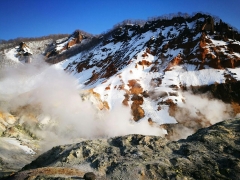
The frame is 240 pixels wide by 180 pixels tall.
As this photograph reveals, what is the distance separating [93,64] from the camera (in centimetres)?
7944

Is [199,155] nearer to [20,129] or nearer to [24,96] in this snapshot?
[20,129]

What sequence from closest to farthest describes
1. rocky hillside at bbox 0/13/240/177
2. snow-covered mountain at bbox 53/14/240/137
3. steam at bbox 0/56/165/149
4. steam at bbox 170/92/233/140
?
rocky hillside at bbox 0/13/240/177 → steam at bbox 0/56/165/149 → steam at bbox 170/92/233/140 → snow-covered mountain at bbox 53/14/240/137

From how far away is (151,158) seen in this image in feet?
48.0

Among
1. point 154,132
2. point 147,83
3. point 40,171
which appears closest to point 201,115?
point 154,132

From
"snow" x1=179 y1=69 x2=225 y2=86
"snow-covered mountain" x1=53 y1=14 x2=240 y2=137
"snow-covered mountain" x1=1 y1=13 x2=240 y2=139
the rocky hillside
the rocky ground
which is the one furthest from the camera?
"snow" x1=179 y1=69 x2=225 y2=86

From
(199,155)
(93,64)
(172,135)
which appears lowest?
(172,135)

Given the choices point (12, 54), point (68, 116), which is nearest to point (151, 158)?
point (68, 116)

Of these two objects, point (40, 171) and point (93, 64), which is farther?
point (93, 64)

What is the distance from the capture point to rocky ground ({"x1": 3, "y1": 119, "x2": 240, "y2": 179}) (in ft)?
41.8

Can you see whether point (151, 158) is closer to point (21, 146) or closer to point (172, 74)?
point (21, 146)

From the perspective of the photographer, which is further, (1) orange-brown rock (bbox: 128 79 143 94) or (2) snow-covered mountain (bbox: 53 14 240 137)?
(1) orange-brown rock (bbox: 128 79 143 94)

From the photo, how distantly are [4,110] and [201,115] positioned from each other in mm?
37904

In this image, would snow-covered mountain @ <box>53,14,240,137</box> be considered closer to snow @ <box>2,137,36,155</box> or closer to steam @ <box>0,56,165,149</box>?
steam @ <box>0,56,165,149</box>

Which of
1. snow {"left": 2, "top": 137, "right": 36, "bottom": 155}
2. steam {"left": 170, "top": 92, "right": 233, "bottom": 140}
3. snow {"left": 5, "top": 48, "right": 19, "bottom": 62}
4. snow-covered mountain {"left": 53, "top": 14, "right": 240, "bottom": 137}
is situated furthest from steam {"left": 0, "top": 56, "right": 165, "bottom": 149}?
snow {"left": 5, "top": 48, "right": 19, "bottom": 62}
